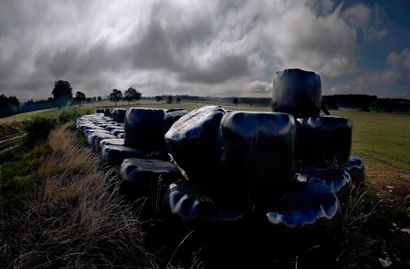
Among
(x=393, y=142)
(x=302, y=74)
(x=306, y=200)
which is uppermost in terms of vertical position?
(x=302, y=74)

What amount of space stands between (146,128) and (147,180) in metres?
1.35

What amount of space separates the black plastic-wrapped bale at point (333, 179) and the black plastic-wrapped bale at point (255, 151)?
0.89 metres

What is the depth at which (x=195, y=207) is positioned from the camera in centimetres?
210

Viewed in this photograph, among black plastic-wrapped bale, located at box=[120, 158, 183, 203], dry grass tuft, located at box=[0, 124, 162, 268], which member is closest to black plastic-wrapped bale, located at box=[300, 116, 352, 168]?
black plastic-wrapped bale, located at box=[120, 158, 183, 203]

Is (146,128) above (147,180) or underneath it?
above

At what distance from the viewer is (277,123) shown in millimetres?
2172

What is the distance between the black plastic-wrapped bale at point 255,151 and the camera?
2111 mm

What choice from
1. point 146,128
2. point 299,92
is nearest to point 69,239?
point 146,128

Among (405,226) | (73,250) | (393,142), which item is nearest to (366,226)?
(405,226)

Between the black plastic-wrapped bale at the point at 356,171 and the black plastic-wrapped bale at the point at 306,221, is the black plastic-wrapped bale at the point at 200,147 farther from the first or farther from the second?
the black plastic-wrapped bale at the point at 356,171

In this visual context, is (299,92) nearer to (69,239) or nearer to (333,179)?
(333,179)

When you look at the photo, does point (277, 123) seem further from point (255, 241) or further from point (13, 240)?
point (13, 240)

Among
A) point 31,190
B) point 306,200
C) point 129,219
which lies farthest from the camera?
point 31,190

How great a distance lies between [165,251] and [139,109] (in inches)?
89.4
